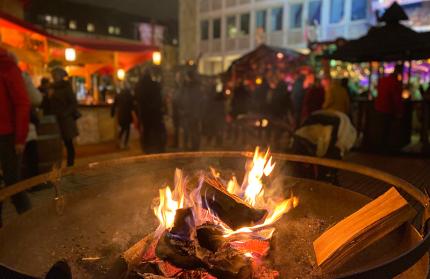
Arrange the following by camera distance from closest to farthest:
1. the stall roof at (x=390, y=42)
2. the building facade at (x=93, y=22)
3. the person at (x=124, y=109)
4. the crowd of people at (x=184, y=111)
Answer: the crowd of people at (x=184, y=111) → the stall roof at (x=390, y=42) → the person at (x=124, y=109) → the building facade at (x=93, y=22)

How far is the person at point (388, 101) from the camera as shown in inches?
353

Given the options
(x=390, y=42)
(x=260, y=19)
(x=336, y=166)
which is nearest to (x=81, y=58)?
(x=390, y=42)

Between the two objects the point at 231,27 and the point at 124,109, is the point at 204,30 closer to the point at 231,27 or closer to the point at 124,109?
the point at 231,27

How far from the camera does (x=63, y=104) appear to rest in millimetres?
7434

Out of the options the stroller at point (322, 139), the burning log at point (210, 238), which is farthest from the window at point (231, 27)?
the burning log at point (210, 238)

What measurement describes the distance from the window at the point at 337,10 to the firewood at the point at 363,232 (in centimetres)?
2600

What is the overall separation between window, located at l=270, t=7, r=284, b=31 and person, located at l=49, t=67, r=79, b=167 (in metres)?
25.7

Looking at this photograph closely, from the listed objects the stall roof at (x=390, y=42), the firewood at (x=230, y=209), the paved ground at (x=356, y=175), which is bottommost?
the paved ground at (x=356, y=175)

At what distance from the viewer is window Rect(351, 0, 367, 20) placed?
24030 mm

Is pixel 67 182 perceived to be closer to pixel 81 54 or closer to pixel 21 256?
pixel 21 256

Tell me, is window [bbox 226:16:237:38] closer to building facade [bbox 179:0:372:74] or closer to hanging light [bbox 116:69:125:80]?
building facade [bbox 179:0:372:74]

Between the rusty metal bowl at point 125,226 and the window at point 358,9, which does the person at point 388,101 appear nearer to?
the rusty metal bowl at point 125,226

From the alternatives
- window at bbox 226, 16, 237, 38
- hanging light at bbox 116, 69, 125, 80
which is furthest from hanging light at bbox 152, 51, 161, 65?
window at bbox 226, 16, 237, 38

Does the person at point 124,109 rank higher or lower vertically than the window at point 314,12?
lower
